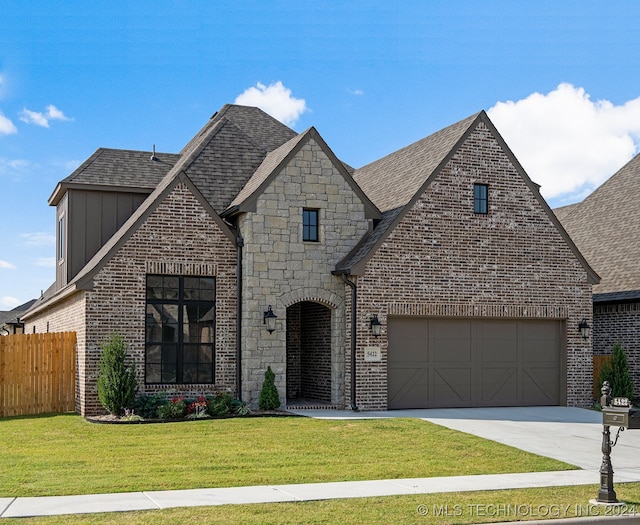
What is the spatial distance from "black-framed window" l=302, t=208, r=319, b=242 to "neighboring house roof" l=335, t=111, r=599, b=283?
39.4 inches

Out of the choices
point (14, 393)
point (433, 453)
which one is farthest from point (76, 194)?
point (433, 453)

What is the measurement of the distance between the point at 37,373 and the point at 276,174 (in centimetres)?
763

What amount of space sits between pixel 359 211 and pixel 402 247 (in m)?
1.52

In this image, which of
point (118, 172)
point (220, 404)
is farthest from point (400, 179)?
point (220, 404)

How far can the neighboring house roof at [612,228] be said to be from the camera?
2600 cm

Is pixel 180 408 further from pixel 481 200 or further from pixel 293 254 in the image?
pixel 481 200

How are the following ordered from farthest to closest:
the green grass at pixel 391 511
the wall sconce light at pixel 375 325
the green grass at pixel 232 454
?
the wall sconce light at pixel 375 325, the green grass at pixel 232 454, the green grass at pixel 391 511

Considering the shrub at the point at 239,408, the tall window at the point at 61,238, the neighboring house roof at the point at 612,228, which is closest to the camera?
the shrub at the point at 239,408

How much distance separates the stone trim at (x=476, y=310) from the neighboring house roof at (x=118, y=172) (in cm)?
834

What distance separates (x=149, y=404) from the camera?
63.5 feet

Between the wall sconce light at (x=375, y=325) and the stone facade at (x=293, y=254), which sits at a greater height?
the stone facade at (x=293, y=254)

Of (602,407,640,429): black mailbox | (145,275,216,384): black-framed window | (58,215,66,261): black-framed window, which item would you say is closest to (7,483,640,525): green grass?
(602,407,640,429): black mailbox

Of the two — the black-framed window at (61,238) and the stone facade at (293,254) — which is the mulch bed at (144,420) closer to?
the stone facade at (293,254)

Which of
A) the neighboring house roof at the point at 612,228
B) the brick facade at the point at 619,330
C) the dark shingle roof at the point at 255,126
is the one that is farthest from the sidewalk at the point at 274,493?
the dark shingle roof at the point at 255,126
